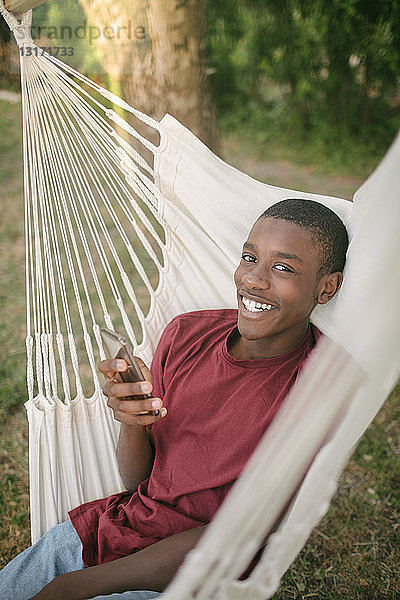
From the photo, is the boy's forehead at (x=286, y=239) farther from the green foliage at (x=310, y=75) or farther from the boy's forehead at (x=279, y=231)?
the green foliage at (x=310, y=75)

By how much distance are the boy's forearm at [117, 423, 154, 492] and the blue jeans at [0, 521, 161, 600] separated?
172mm

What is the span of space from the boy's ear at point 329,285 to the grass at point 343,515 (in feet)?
3.06

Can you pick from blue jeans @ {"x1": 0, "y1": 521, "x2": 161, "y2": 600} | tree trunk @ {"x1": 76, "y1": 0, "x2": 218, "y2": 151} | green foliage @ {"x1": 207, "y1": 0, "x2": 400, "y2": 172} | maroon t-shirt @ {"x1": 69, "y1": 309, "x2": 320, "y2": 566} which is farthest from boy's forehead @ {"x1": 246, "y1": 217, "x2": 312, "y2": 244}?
green foliage @ {"x1": 207, "y1": 0, "x2": 400, "y2": 172}

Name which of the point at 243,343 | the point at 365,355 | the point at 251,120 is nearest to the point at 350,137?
the point at 251,120

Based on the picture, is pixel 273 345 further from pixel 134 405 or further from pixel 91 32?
pixel 91 32

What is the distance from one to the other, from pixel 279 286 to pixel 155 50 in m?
2.16

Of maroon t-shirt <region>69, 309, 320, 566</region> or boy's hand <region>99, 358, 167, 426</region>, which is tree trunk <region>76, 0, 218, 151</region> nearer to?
maroon t-shirt <region>69, 309, 320, 566</region>

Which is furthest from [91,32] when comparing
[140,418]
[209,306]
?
[140,418]

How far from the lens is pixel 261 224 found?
1.30 metres

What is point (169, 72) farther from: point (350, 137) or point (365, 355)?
point (350, 137)

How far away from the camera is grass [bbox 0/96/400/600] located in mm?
1738

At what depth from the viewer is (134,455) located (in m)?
1.39

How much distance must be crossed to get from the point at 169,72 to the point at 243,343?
2101 millimetres

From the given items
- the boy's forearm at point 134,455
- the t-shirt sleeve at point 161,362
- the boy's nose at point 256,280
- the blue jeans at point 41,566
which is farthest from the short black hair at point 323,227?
the blue jeans at point 41,566
